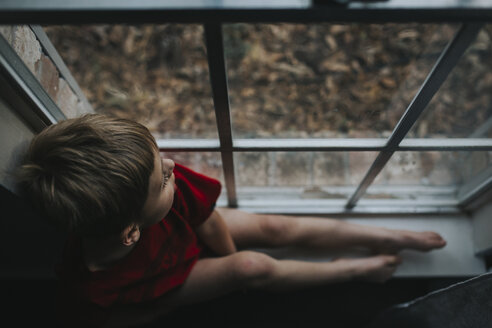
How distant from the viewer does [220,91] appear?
0.70 metres

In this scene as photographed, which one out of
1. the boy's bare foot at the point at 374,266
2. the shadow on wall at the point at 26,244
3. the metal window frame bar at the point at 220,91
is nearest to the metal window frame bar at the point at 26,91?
the shadow on wall at the point at 26,244

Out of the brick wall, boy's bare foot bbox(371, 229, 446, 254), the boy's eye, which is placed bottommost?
Result: boy's bare foot bbox(371, 229, 446, 254)

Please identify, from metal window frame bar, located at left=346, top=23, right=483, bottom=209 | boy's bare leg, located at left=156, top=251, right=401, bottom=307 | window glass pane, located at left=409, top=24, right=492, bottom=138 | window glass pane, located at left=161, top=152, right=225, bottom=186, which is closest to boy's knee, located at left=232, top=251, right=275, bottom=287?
boy's bare leg, located at left=156, top=251, right=401, bottom=307

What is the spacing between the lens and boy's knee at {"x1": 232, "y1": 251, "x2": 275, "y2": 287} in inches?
37.4

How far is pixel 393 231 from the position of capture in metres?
1.12

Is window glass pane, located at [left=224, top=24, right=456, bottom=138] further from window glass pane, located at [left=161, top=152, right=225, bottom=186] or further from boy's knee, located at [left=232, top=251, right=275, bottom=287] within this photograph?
boy's knee, located at [left=232, top=251, right=275, bottom=287]

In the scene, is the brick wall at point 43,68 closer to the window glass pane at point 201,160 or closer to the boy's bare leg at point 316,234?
the window glass pane at point 201,160

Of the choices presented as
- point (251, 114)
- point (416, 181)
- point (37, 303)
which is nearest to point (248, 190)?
point (251, 114)

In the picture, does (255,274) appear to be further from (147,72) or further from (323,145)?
(147,72)

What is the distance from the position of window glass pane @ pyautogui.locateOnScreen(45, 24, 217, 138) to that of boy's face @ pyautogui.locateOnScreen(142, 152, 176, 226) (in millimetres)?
170

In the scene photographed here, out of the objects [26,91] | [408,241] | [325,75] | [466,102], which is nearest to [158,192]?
[26,91]

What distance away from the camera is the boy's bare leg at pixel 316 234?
3.49 feet

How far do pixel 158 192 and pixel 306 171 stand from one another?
475mm

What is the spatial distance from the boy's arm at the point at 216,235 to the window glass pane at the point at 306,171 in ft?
0.48
